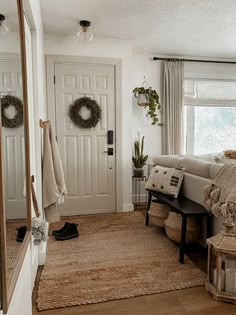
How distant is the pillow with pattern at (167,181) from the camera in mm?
2889

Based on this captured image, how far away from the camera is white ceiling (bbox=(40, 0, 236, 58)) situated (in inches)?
110

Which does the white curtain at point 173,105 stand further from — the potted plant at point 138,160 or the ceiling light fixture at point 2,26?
the ceiling light fixture at point 2,26

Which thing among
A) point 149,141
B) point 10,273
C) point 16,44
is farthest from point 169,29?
point 10,273

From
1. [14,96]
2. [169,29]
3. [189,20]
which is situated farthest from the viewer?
[169,29]

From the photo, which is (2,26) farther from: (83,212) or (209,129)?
(209,129)

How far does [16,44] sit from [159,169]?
2.30m

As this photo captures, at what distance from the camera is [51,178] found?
8.32 feet

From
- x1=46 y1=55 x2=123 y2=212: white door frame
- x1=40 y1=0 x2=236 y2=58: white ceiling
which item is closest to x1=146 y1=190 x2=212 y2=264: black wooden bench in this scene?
x1=46 y1=55 x2=123 y2=212: white door frame

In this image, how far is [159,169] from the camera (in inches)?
125

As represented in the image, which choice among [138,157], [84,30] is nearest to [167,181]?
[138,157]

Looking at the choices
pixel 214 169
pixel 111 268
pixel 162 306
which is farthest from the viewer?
pixel 214 169

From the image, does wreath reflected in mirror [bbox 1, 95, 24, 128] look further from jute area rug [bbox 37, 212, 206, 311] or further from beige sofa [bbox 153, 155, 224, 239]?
beige sofa [bbox 153, 155, 224, 239]

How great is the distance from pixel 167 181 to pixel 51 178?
129cm

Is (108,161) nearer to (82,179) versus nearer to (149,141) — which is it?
(82,179)
